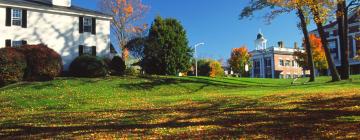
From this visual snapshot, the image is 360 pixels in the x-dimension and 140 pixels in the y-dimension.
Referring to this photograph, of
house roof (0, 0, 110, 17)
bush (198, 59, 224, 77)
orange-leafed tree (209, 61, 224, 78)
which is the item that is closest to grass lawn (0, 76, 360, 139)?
house roof (0, 0, 110, 17)

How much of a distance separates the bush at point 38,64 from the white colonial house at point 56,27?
17.3ft

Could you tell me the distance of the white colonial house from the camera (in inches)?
1293

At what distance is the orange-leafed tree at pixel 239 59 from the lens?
85.9 metres

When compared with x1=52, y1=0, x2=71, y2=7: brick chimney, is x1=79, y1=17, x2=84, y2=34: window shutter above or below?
below

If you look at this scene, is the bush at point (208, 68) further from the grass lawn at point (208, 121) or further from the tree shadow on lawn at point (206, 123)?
the tree shadow on lawn at point (206, 123)

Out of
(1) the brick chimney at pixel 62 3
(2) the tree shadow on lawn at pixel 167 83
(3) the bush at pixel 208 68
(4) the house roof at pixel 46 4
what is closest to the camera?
(2) the tree shadow on lawn at pixel 167 83

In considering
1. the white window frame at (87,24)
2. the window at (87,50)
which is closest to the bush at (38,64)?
the window at (87,50)

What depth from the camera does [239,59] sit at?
8569 cm

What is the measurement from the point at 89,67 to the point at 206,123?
68.3 ft

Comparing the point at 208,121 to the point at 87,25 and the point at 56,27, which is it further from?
the point at 87,25

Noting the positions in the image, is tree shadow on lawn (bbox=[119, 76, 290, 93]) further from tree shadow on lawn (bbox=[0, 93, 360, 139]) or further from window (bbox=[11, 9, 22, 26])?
tree shadow on lawn (bbox=[0, 93, 360, 139])

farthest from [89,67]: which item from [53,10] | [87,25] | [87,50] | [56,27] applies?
[53,10]

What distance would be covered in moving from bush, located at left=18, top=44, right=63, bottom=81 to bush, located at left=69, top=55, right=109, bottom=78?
2.61m

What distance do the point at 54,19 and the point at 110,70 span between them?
22.0ft
